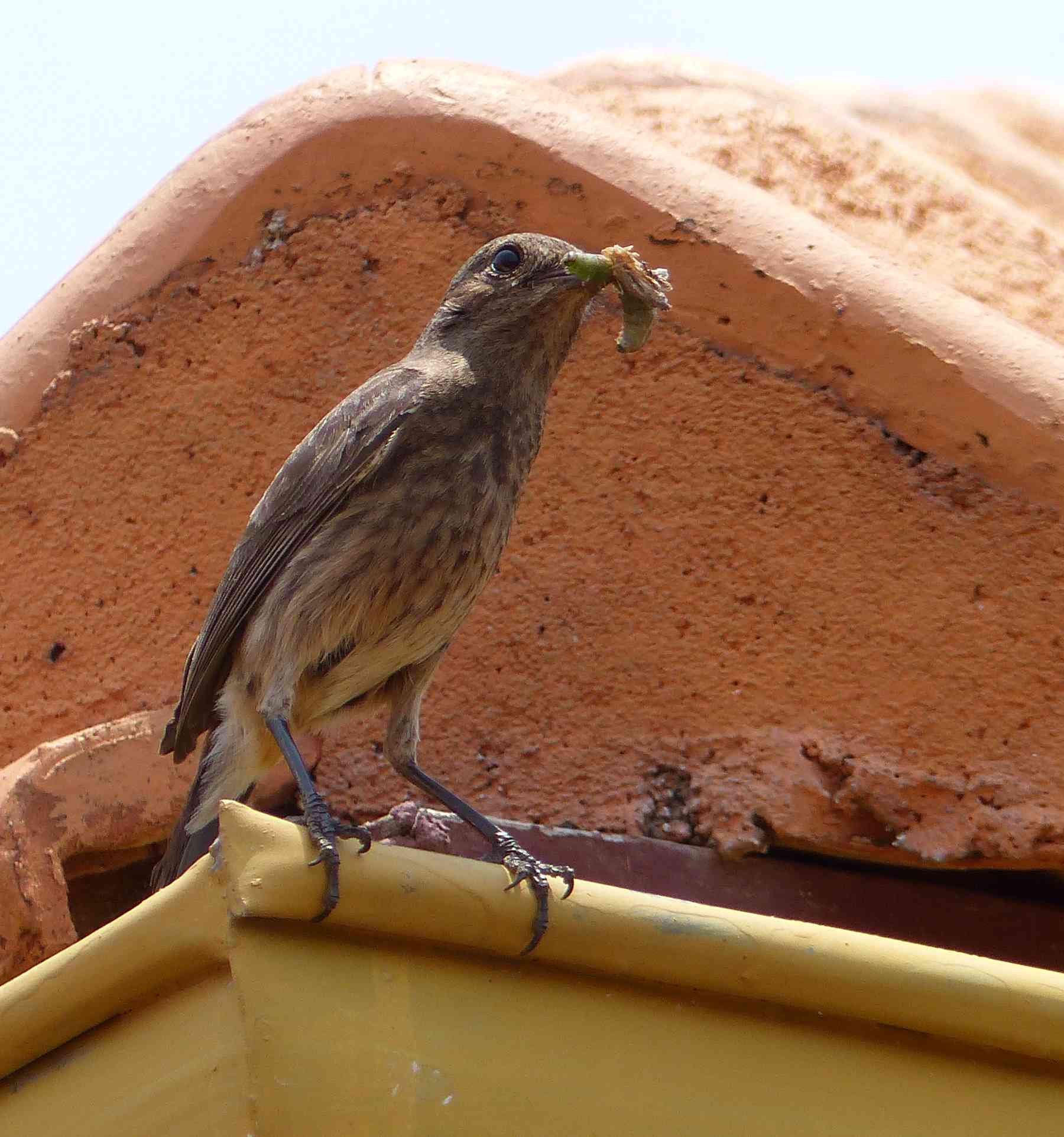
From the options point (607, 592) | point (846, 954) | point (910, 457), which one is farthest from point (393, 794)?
point (846, 954)

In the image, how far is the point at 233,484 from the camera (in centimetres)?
394

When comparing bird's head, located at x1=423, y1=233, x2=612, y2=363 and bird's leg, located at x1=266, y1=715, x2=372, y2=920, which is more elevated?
bird's head, located at x1=423, y1=233, x2=612, y2=363

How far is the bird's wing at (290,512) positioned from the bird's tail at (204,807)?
63 mm

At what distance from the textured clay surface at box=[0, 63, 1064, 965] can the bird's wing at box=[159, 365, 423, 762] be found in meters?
Result: 0.35

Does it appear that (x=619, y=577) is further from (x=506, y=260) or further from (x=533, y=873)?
(x=533, y=873)

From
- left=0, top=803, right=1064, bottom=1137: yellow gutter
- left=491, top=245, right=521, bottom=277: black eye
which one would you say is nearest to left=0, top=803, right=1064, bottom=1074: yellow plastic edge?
left=0, top=803, right=1064, bottom=1137: yellow gutter

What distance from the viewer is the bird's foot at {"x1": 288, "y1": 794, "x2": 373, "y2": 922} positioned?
2.17 meters

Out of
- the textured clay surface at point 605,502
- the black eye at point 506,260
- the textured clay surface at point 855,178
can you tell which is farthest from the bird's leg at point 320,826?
the textured clay surface at point 855,178

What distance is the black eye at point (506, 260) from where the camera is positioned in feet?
11.6

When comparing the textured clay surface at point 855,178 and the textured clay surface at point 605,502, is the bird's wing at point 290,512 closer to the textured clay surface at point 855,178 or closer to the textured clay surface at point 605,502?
the textured clay surface at point 605,502

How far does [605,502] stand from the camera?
151 inches

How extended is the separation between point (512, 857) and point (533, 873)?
22cm

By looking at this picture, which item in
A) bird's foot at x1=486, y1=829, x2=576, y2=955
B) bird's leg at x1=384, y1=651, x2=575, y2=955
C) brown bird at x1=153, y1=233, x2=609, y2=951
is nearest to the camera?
bird's foot at x1=486, y1=829, x2=576, y2=955

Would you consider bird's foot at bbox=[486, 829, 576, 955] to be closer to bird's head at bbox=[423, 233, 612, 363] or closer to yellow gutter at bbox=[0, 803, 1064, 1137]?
yellow gutter at bbox=[0, 803, 1064, 1137]
